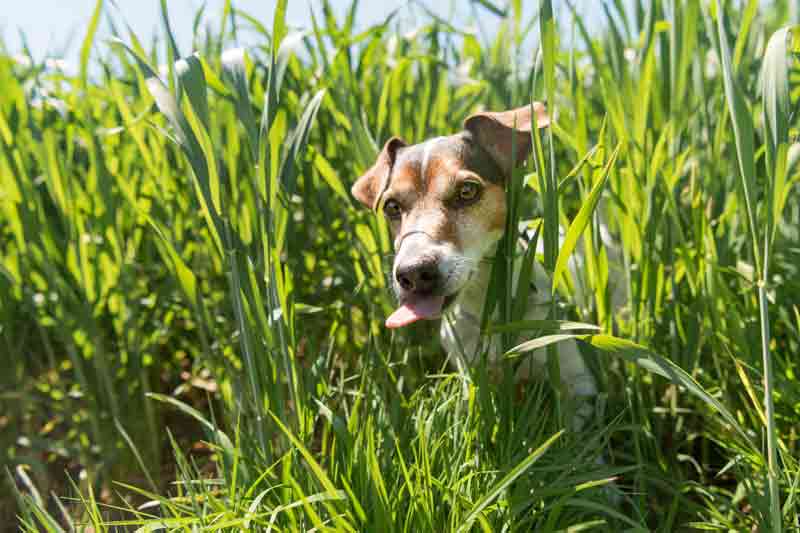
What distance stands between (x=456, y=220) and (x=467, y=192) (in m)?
0.09

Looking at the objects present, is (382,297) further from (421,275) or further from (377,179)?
(421,275)

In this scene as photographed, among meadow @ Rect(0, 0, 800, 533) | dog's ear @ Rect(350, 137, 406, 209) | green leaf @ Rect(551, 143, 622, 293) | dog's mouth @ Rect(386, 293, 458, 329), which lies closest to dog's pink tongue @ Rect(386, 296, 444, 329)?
dog's mouth @ Rect(386, 293, 458, 329)

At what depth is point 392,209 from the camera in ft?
5.79

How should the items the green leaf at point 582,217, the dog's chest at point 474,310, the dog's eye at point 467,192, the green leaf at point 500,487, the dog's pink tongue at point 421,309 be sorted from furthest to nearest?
1. the dog's chest at point 474,310
2. the dog's eye at point 467,192
3. the dog's pink tongue at point 421,309
4. the green leaf at point 582,217
5. the green leaf at point 500,487

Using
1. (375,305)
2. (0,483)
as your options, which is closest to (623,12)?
(375,305)

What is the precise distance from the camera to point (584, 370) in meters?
1.75

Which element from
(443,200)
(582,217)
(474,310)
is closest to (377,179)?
(443,200)

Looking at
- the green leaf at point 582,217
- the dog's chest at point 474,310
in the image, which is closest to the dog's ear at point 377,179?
the dog's chest at point 474,310

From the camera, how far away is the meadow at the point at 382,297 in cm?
121

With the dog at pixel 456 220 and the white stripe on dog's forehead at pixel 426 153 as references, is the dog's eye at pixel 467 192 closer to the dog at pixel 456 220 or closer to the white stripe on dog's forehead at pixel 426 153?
the dog at pixel 456 220

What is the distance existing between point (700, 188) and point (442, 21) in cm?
96

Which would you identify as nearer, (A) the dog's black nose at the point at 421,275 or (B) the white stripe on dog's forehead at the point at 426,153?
(A) the dog's black nose at the point at 421,275

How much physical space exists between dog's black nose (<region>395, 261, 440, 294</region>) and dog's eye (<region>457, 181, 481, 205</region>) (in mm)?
263

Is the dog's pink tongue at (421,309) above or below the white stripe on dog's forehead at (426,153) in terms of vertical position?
below
